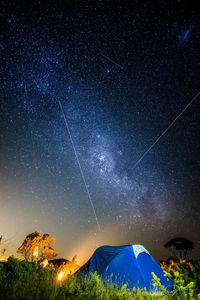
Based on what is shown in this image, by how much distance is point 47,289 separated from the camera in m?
3.52

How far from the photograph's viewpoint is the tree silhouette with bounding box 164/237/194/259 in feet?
85.0

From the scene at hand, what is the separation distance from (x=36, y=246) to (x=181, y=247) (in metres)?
24.2

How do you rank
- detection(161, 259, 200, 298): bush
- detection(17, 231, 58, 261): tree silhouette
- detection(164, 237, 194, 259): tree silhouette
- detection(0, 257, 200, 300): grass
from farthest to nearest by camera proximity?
detection(164, 237, 194, 259): tree silhouette → detection(17, 231, 58, 261): tree silhouette → detection(161, 259, 200, 298): bush → detection(0, 257, 200, 300): grass

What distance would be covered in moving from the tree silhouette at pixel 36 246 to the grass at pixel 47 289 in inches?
746

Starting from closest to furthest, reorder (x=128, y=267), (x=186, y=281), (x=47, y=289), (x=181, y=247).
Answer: (x=47, y=289)
(x=186, y=281)
(x=128, y=267)
(x=181, y=247)

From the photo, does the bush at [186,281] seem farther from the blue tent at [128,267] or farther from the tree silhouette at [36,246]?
the tree silhouette at [36,246]

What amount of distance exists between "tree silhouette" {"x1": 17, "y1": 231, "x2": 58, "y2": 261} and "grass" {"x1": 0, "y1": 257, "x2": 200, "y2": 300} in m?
18.9

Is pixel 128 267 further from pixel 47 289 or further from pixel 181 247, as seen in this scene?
pixel 181 247

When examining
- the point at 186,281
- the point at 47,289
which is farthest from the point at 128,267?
the point at 47,289

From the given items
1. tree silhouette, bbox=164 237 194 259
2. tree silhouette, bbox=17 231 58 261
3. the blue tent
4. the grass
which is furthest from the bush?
tree silhouette, bbox=164 237 194 259

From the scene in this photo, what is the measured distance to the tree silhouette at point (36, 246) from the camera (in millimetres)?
20812

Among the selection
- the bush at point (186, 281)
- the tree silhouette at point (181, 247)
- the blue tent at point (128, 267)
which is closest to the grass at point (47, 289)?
the bush at point (186, 281)

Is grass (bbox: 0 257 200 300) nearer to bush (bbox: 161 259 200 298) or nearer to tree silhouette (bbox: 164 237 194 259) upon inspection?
bush (bbox: 161 259 200 298)

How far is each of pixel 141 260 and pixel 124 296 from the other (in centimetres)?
361
